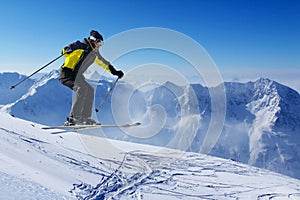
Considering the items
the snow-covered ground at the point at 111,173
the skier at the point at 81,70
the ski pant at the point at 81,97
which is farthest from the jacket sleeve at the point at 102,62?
the snow-covered ground at the point at 111,173

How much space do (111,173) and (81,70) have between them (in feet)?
22.7

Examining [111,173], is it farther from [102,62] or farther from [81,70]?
[102,62]

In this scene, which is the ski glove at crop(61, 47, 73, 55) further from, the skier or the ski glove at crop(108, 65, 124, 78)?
the ski glove at crop(108, 65, 124, 78)

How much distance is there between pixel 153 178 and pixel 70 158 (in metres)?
4.52

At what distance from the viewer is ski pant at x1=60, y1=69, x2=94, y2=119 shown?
36.5 feet

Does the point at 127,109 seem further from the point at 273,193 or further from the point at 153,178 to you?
the point at 273,193

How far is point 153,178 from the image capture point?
1678 centimetres

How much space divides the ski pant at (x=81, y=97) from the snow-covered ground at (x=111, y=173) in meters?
2.71

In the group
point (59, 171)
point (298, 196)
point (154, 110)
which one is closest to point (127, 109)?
point (154, 110)

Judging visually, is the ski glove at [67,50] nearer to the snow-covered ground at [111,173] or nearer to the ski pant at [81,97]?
the ski pant at [81,97]

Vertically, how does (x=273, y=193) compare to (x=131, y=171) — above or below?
below

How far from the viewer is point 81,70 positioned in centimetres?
1087

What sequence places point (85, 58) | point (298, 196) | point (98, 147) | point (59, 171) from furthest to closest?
point (98, 147), point (298, 196), point (59, 171), point (85, 58)

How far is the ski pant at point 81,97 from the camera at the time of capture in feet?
36.5
